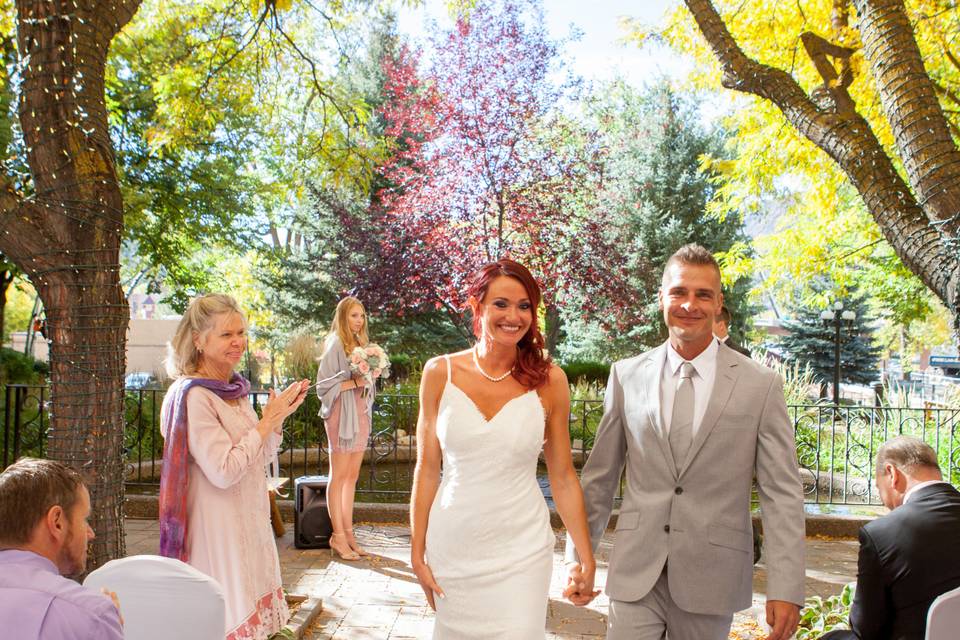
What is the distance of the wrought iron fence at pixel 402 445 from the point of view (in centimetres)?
952

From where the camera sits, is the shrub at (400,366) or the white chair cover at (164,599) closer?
the white chair cover at (164,599)

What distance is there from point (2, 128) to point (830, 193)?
12944 mm

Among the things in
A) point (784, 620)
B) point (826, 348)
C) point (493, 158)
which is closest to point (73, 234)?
point (784, 620)

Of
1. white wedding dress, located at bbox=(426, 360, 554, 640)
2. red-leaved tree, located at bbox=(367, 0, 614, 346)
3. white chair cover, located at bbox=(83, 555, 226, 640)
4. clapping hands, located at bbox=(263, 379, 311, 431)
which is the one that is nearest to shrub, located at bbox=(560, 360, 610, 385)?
red-leaved tree, located at bbox=(367, 0, 614, 346)

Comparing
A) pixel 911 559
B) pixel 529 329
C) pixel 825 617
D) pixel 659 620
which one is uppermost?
pixel 529 329

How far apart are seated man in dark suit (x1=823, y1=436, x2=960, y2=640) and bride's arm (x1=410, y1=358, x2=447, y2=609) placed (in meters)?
1.77

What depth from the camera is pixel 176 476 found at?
346 cm

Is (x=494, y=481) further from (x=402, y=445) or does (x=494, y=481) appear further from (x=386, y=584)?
(x=402, y=445)

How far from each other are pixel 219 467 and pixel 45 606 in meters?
1.51

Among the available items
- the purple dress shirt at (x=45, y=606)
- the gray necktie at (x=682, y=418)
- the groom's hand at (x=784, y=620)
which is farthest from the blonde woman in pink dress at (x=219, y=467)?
the groom's hand at (x=784, y=620)

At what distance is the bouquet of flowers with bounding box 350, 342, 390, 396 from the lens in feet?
22.9

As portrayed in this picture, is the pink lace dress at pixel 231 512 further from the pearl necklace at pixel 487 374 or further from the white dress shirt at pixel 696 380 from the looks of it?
the white dress shirt at pixel 696 380

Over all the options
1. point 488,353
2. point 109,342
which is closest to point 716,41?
point 488,353

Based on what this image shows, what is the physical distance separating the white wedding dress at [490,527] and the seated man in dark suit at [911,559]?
1.33m
